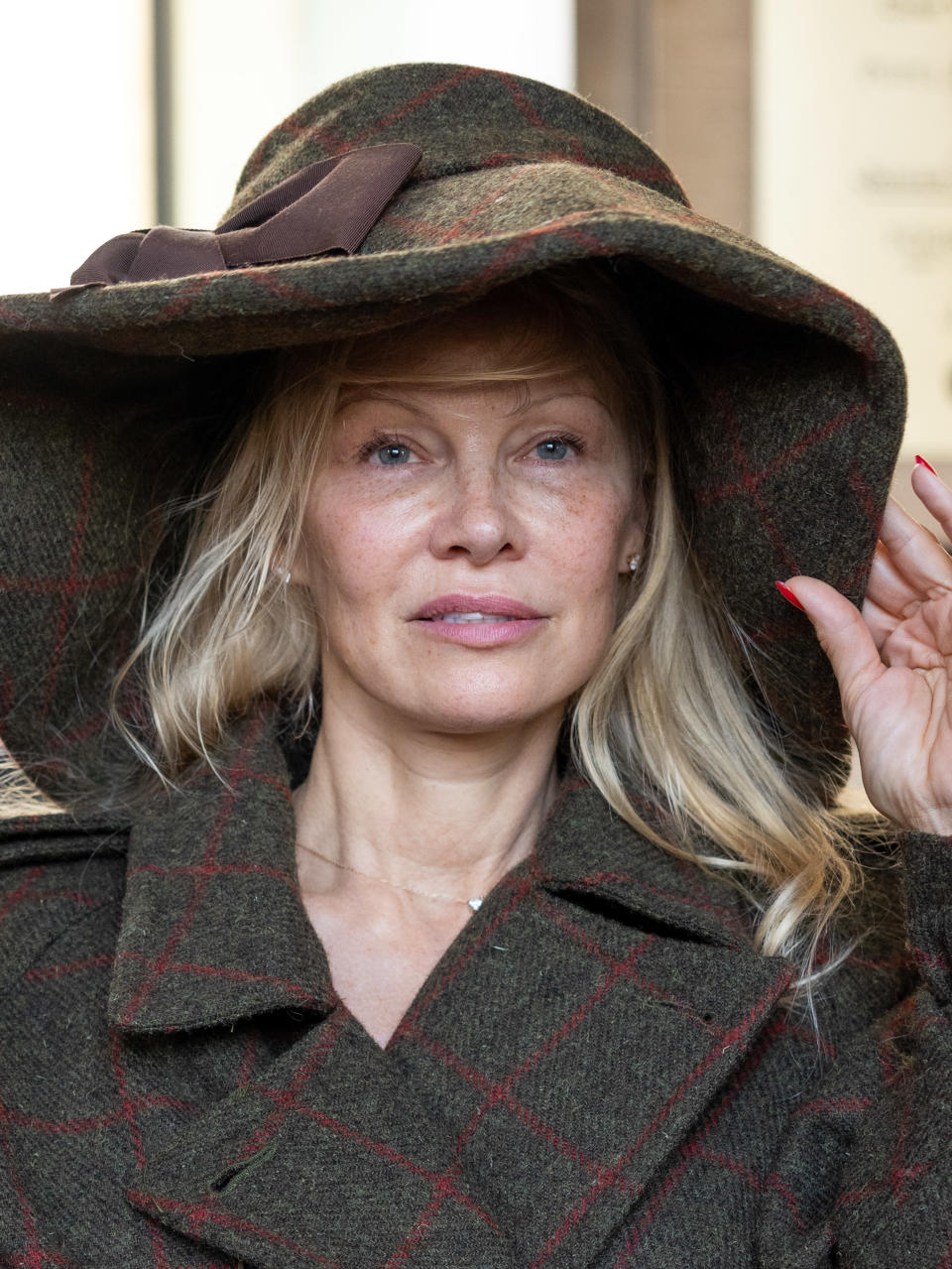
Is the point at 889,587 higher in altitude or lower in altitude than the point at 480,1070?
higher

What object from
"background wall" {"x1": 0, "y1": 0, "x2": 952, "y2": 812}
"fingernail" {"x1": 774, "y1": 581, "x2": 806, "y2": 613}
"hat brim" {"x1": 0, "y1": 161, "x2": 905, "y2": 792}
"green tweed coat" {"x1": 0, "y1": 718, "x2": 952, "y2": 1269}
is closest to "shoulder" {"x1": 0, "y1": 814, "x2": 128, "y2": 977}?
"green tweed coat" {"x1": 0, "y1": 718, "x2": 952, "y2": 1269}

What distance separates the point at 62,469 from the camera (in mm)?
1371

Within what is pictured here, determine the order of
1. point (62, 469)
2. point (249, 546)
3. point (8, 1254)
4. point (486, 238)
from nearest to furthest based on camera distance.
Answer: point (486, 238), point (8, 1254), point (62, 469), point (249, 546)

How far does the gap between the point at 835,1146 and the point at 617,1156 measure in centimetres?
20

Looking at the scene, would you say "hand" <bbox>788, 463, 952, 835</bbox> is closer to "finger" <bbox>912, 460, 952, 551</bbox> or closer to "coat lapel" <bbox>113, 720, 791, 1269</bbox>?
"finger" <bbox>912, 460, 952, 551</bbox>

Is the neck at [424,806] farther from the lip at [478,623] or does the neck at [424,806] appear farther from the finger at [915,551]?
the finger at [915,551]

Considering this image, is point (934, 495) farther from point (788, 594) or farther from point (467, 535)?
point (467, 535)

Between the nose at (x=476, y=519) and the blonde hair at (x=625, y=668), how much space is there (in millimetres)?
146

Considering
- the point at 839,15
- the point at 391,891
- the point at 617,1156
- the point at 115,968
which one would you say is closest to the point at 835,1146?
the point at 617,1156

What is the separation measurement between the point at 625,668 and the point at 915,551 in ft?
1.11

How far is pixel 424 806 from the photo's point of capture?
147 centimetres

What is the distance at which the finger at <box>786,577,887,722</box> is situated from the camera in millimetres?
1334

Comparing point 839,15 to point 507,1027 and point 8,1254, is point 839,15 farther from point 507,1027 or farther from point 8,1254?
point 8,1254

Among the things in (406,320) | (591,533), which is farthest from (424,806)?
(406,320)
